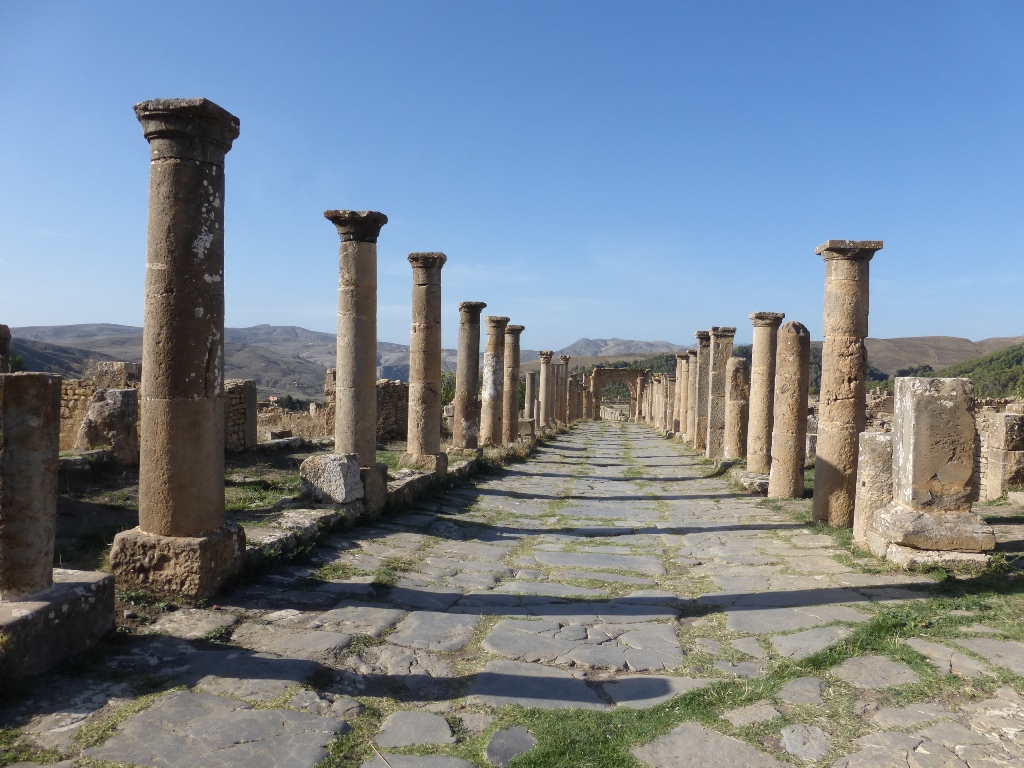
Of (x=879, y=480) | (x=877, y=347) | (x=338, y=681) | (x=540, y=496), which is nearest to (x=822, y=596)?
(x=879, y=480)

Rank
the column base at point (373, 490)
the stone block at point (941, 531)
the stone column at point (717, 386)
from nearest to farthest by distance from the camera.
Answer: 1. the stone block at point (941, 531)
2. the column base at point (373, 490)
3. the stone column at point (717, 386)

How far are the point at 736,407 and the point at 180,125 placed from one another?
13.2m

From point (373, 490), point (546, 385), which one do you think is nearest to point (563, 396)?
point (546, 385)

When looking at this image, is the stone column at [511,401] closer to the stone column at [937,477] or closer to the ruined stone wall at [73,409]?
the ruined stone wall at [73,409]

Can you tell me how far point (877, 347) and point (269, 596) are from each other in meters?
120

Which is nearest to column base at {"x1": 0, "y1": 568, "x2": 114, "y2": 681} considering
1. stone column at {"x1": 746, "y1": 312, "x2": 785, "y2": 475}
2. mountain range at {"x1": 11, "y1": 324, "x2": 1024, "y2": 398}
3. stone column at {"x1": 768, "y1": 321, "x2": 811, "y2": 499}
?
stone column at {"x1": 768, "y1": 321, "x2": 811, "y2": 499}

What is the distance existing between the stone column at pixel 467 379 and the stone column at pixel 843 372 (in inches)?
317

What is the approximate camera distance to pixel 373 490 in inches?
338

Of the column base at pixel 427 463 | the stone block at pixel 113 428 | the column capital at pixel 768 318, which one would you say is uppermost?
the column capital at pixel 768 318

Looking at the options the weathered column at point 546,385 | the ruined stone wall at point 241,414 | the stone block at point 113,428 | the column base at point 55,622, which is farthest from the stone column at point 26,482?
the weathered column at point 546,385

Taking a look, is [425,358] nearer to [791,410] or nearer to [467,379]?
[467,379]

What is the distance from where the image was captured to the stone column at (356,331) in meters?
9.63

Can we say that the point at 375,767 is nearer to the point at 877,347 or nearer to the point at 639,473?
the point at 639,473

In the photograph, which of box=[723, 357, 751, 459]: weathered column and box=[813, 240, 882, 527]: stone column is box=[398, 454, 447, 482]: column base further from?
box=[723, 357, 751, 459]: weathered column
